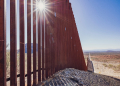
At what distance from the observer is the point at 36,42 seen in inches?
64.6

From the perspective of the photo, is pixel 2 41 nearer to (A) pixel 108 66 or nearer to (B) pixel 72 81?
(B) pixel 72 81

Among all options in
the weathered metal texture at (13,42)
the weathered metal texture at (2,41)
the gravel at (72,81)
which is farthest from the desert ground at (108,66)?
the weathered metal texture at (2,41)

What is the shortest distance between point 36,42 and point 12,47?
541mm

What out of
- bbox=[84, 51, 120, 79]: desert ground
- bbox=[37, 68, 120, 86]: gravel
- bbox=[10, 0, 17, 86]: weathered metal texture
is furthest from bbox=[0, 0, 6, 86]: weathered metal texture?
bbox=[84, 51, 120, 79]: desert ground

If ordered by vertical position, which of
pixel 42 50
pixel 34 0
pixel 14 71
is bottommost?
pixel 14 71

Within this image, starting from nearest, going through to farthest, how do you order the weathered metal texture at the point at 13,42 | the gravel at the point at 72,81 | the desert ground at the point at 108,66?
the weathered metal texture at the point at 13,42, the gravel at the point at 72,81, the desert ground at the point at 108,66

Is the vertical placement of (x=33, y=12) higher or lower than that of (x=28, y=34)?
higher

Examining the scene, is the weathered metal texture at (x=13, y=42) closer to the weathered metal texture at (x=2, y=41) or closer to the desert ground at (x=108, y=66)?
the weathered metal texture at (x=2, y=41)

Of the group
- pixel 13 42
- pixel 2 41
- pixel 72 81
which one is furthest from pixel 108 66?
pixel 2 41

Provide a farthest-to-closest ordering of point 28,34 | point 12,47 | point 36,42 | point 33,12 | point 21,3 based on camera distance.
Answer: point 36,42 → point 33,12 → point 28,34 → point 21,3 → point 12,47

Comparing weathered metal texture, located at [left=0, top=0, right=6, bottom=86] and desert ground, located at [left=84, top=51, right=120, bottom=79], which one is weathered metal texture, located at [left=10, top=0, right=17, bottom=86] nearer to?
weathered metal texture, located at [left=0, top=0, right=6, bottom=86]

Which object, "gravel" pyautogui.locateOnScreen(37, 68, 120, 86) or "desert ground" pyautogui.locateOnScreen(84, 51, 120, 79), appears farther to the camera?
"desert ground" pyautogui.locateOnScreen(84, 51, 120, 79)

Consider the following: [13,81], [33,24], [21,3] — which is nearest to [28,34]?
[33,24]

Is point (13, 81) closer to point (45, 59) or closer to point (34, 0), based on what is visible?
point (45, 59)
